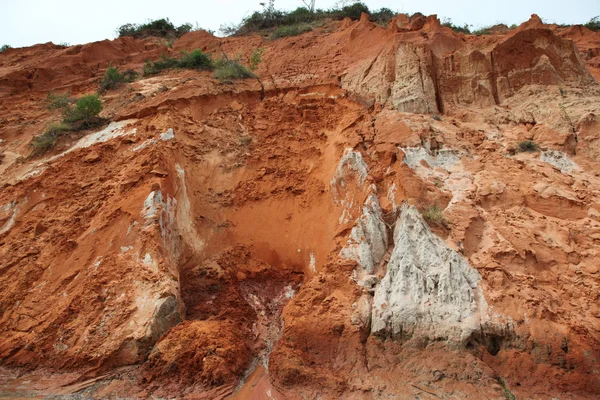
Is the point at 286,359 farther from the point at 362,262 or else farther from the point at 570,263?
the point at 570,263

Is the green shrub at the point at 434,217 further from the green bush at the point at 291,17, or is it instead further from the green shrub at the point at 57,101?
the green bush at the point at 291,17

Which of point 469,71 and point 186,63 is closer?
point 469,71

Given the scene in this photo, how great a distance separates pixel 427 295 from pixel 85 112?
10.0 meters

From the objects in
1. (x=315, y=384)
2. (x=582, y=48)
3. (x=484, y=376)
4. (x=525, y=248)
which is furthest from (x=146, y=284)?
(x=582, y=48)

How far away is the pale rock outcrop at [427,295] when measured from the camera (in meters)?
6.09

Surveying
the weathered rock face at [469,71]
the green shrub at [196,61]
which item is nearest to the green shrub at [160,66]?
the green shrub at [196,61]

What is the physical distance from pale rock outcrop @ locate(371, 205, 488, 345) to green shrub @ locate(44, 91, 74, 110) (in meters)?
10.9

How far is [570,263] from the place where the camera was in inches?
260

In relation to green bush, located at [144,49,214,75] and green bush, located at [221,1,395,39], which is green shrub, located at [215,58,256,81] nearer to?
green bush, located at [144,49,214,75]

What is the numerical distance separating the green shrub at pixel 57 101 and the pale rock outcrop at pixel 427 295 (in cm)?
1092

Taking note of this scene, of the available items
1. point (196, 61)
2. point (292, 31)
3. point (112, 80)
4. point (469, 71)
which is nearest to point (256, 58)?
point (196, 61)

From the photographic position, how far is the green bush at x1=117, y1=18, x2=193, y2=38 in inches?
840

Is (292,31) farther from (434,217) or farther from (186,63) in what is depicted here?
(434,217)

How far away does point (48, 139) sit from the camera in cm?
1109
